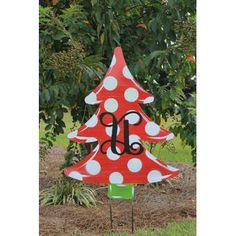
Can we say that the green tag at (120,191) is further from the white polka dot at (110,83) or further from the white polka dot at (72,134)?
the white polka dot at (110,83)

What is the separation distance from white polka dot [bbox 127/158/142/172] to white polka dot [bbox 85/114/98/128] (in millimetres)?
283

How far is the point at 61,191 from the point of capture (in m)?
4.73

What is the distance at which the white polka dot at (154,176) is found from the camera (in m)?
4.41

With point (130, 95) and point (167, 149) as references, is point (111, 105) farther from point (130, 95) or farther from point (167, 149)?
point (167, 149)

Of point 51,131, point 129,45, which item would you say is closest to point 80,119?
point 51,131

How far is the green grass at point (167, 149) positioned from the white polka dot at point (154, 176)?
111mm

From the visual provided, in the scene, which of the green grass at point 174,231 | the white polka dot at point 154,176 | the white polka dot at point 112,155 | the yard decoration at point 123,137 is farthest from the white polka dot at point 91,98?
the green grass at point 174,231

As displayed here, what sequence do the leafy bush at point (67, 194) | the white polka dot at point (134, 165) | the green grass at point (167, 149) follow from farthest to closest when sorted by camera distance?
1. the leafy bush at point (67, 194)
2. the green grass at point (167, 149)
3. the white polka dot at point (134, 165)

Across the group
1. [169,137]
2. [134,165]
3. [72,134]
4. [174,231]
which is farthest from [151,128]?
[174,231]

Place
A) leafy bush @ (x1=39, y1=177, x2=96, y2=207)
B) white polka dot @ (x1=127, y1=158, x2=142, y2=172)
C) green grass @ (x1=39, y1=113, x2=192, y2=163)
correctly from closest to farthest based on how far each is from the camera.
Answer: white polka dot @ (x1=127, y1=158, x2=142, y2=172) → green grass @ (x1=39, y1=113, x2=192, y2=163) → leafy bush @ (x1=39, y1=177, x2=96, y2=207)

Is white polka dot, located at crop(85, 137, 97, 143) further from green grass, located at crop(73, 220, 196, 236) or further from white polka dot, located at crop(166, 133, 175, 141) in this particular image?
green grass, located at crop(73, 220, 196, 236)

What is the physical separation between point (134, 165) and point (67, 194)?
1.76 feet

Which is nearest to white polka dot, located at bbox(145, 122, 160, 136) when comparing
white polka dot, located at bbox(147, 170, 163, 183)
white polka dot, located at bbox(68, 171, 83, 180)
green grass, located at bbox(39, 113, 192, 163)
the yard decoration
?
the yard decoration

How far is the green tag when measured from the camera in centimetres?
446
